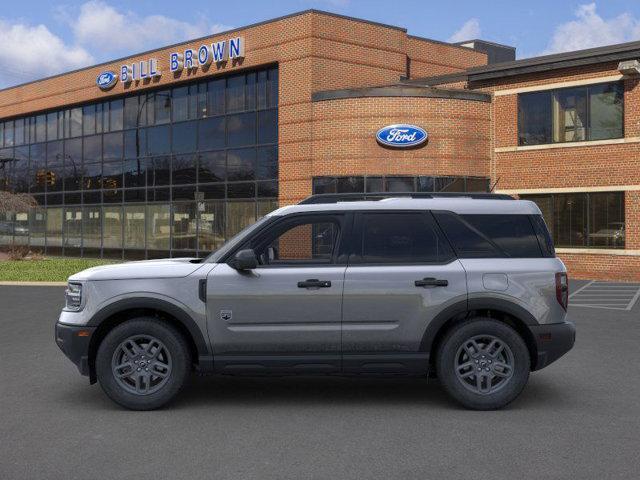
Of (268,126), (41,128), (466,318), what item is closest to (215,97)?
(268,126)

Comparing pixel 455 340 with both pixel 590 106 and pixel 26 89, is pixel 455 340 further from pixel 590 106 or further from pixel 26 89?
pixel 26 89

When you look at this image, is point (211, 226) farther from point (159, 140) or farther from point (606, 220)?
point (606, 220)

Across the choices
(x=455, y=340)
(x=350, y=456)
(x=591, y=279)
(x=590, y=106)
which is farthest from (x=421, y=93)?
(x=350, y=456)

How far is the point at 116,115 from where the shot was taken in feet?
113

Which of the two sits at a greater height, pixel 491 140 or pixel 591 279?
pixel 491 140

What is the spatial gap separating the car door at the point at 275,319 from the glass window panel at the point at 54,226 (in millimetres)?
33717

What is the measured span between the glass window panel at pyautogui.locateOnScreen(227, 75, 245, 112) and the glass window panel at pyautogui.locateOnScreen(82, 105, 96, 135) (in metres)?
9.65

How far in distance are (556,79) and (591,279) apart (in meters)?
6.38

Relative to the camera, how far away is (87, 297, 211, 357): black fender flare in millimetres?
6559

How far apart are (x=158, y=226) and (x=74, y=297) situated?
85.2 feet

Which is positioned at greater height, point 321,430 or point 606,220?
point 606,220

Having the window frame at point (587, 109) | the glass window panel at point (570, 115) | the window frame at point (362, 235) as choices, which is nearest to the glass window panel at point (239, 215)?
the window frame at point (587, 109)

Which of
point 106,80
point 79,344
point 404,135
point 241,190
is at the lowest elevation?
point 79,344

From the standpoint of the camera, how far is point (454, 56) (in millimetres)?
32562
